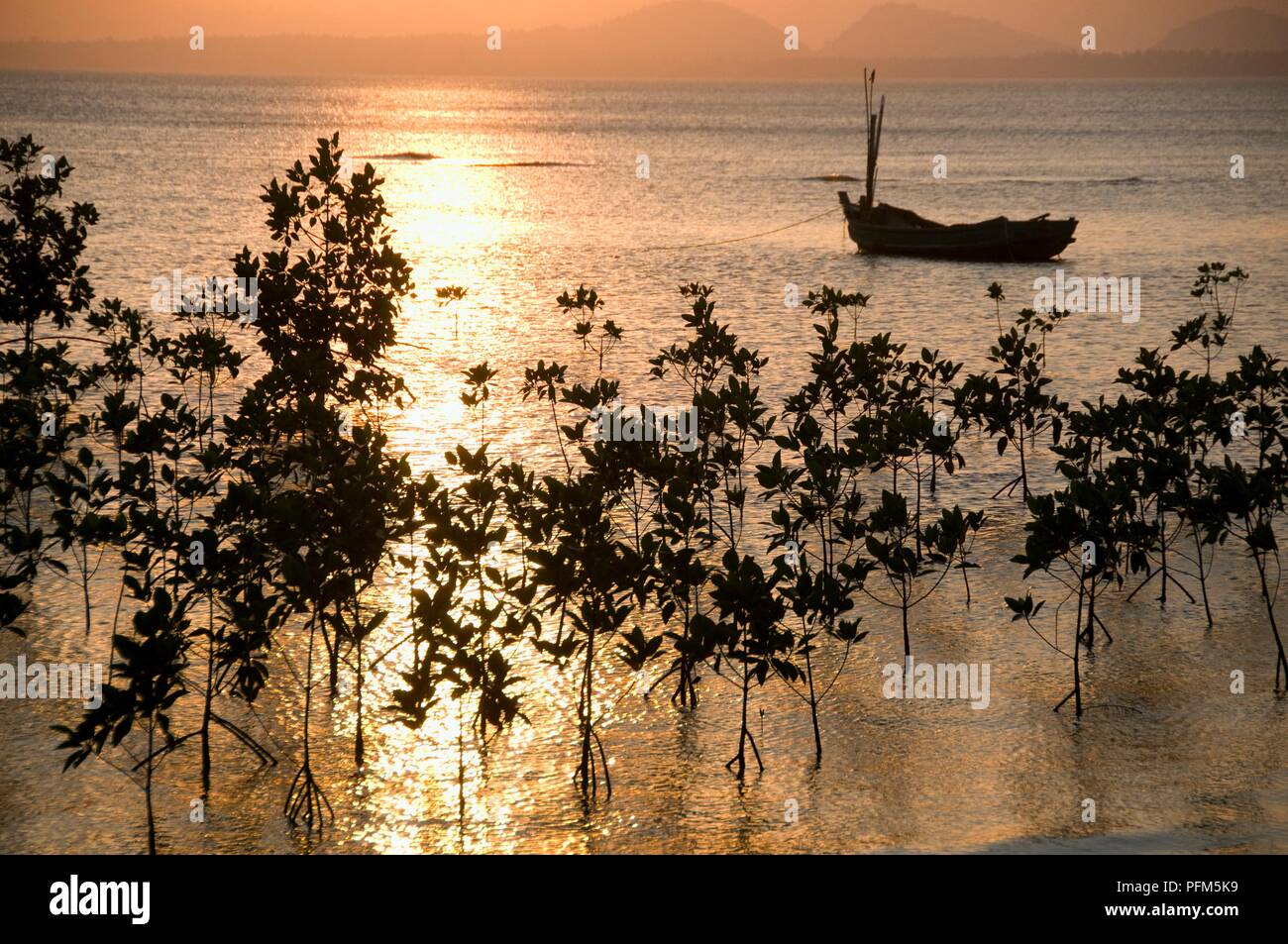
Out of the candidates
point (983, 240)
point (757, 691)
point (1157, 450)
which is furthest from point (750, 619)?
point (983, 240)

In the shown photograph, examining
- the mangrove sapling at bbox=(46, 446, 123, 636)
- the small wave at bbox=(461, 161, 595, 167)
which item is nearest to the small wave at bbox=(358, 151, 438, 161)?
the small wave at bbox=(461, 161, 595, 167)

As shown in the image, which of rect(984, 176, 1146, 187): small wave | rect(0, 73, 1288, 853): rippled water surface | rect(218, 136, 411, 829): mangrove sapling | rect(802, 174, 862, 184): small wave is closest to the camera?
rect(0, 73, 1288, 853): rippled water surface

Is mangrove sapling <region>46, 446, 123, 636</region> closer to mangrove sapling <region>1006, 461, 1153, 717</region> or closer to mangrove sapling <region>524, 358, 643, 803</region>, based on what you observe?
mangrove sapling <region>524, 358, 643, 803</region>

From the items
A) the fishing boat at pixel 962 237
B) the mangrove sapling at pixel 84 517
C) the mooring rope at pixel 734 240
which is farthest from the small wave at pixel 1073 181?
the mangrove sapling at pixel 84 517

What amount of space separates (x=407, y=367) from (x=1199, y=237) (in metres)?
37.5

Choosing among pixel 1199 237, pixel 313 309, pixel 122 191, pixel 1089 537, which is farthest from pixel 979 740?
pixel 122 191

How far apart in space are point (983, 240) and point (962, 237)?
650 millimetres

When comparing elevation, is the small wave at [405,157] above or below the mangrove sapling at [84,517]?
above

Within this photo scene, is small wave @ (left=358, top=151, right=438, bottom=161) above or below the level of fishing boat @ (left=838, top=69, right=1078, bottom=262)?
above

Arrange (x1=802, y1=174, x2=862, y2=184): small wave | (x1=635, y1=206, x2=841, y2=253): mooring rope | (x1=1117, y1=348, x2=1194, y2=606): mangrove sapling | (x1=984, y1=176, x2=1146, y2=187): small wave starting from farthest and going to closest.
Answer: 1. (x1=802, y1=174, x2=862, y2=184): small wave
2. (x1=984, y1=176, x2=1146, y2=187): small wave
3. (x1=635, y1=206, x2=841, y2=253): mooring rope
4. (x1=1117, y1=348, x2=1194, y2=606): mangrove sapling

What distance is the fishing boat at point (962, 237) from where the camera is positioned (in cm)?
4081

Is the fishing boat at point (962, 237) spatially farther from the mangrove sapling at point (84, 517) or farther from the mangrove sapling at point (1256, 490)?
the mangrove sapling at point (84, 517)

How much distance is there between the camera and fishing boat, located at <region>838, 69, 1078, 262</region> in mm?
40812
